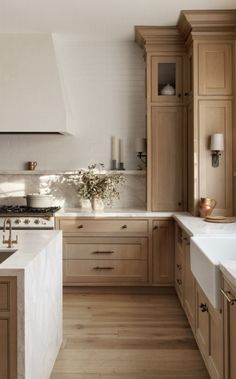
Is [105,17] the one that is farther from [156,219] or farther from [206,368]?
[206,368]

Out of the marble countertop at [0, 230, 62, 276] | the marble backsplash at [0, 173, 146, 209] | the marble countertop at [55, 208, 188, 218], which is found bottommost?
the marble countertop at [0, 230, 62, 276]

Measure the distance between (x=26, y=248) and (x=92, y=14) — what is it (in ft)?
8.64

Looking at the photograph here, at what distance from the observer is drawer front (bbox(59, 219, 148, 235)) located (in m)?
4.33

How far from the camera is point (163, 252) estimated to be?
4.34m

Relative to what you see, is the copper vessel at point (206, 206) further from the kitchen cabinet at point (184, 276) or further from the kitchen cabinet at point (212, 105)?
the kitchen cabinet at point (184, 276)

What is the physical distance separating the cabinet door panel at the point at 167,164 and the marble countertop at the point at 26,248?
1.85m

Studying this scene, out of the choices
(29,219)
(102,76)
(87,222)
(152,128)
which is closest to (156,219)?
(87,222)

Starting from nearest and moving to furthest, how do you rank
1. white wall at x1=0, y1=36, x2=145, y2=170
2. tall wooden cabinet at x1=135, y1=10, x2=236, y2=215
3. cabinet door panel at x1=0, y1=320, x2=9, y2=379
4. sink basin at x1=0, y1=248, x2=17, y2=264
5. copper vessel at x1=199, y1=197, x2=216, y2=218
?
cabinet door panel at x1=0, y1=320, x2=9, y2=379 → sink basin at x1=0, y1=248, x2=17, y2=264 → copper vessel at x1=199, y1=197, x2=216, y2=218 → tall wooden cabinet at x1=135, y1=10, x2=236, y2=215 → white wall at x1=0, y1=36, x2=145, y2=170

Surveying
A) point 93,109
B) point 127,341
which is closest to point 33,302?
point 127,341

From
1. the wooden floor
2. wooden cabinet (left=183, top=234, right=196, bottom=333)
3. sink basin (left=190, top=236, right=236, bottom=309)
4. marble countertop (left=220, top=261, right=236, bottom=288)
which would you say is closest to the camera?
marble countertop (left=220, top=261, right=236, bottom=288)

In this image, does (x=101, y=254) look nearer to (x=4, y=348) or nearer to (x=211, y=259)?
(x=211, y=259)

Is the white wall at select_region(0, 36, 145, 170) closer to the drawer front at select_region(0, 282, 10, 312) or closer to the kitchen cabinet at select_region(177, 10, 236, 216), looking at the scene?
the kitchen cabinet at select_region(177, 10, 236, 216)

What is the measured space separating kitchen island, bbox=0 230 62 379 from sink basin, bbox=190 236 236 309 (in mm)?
899

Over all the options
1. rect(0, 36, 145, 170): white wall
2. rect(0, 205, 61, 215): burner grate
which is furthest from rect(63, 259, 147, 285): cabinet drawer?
rect(0, 36, 145, 170): white wall
